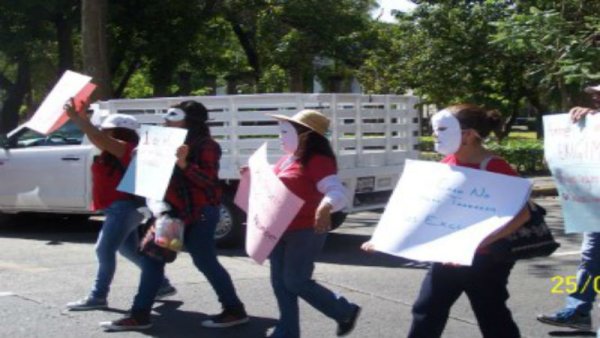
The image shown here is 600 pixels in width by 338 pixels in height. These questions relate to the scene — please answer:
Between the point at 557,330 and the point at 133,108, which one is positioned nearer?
the point at 557,330

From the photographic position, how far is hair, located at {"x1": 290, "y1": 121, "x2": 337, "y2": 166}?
5148 mm

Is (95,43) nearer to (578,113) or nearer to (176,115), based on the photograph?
(176,115)

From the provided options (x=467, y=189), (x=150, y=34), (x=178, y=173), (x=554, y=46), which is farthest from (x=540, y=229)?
(x=150, y=34)

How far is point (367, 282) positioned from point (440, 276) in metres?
3.45

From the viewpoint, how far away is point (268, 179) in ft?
16.7

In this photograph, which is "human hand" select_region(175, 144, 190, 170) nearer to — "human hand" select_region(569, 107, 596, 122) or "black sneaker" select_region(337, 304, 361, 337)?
"black sneaker" select_region(337, 304, 361, 337)

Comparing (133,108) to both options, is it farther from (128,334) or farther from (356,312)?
(356,312)

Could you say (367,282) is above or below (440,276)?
below

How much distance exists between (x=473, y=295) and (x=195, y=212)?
86.7 inches

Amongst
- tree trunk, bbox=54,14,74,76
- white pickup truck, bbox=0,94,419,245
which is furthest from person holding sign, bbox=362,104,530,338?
tree trunk, bbox=54,14,74,76

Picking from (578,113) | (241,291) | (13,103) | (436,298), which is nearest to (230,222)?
(241,291)

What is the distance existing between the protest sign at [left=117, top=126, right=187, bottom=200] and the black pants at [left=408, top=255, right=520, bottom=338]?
198 cm

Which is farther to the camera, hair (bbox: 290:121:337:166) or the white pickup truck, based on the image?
the white pickup truck

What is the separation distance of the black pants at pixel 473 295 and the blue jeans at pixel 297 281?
3.09 ft
